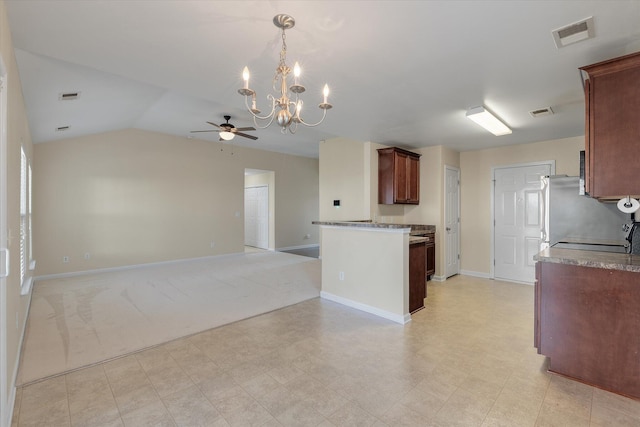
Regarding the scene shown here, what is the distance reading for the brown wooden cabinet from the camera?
354cm

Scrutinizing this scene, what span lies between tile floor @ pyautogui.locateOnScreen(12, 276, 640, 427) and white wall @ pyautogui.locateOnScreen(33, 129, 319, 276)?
13.5ft

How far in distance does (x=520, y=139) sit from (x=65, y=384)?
20.3 feet

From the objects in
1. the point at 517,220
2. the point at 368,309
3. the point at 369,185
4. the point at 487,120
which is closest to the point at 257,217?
the point at 369,185

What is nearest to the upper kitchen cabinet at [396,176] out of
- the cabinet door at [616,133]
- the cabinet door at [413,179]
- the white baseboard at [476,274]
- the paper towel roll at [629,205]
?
the cabinet door at [413,179]

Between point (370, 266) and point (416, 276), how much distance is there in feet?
1.93

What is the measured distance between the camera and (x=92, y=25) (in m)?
1.85

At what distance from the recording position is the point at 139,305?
150 inches

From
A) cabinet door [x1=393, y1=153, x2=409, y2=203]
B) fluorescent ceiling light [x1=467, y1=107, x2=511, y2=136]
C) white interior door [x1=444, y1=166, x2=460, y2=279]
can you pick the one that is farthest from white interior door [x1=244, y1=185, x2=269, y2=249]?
fluorescent ceiling light [x1=467, y1=107, x2=511, y2=136]

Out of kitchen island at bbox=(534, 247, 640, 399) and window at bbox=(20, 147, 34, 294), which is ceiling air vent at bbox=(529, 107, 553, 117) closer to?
kitchen island at bbox=(534, 247, 640, 399)

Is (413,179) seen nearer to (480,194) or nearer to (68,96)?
(480,194)

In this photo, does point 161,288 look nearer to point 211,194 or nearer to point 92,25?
point 211,194

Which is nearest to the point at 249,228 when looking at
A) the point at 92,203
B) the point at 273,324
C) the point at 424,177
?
the point at 92,203

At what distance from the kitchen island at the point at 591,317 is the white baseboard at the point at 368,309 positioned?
1223mm

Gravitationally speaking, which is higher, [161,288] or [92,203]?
[92,203]
